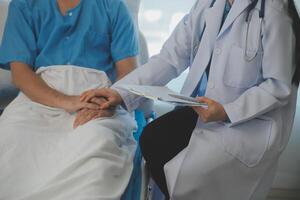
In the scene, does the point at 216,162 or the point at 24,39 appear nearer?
the point at 216,162

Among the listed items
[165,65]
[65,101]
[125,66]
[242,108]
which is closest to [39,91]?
[65,101]

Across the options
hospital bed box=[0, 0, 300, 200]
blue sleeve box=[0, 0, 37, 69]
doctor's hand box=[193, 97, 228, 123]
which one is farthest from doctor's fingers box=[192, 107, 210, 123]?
blue sleeve box=[0, 0, 37, 69]

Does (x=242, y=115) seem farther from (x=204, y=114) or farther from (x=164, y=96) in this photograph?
(x=164, y=96)

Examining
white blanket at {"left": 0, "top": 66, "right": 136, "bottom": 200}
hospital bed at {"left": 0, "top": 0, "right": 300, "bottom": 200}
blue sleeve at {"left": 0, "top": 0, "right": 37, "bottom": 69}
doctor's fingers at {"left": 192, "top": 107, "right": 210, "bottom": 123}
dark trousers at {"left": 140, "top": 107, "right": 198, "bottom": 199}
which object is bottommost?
hospital bed at {"left": 0, "top": 0, "right": 300, "bottom": 200}

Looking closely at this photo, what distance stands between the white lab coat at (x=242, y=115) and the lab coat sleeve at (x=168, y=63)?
0.13 m

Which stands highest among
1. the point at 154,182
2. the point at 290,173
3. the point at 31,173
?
the point at 31,173

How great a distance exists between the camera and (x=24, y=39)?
1456mm

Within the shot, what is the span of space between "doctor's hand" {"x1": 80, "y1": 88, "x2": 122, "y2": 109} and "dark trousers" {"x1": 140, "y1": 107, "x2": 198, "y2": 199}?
145mm

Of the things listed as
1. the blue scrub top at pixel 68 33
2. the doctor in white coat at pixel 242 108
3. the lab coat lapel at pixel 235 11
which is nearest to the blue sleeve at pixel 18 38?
the blue scrub top at pixel 68 33

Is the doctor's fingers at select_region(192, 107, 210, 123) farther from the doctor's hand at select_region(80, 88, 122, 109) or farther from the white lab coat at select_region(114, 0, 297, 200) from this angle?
the doctor's hand at select_region(80, 88, 122, 109)

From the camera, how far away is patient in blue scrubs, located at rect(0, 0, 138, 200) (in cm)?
100

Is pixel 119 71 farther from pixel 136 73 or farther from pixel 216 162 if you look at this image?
pixel 216 162

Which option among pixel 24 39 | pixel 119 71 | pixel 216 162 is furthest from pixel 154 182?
pixel 24 39

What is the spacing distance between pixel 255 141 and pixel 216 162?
132 mm
